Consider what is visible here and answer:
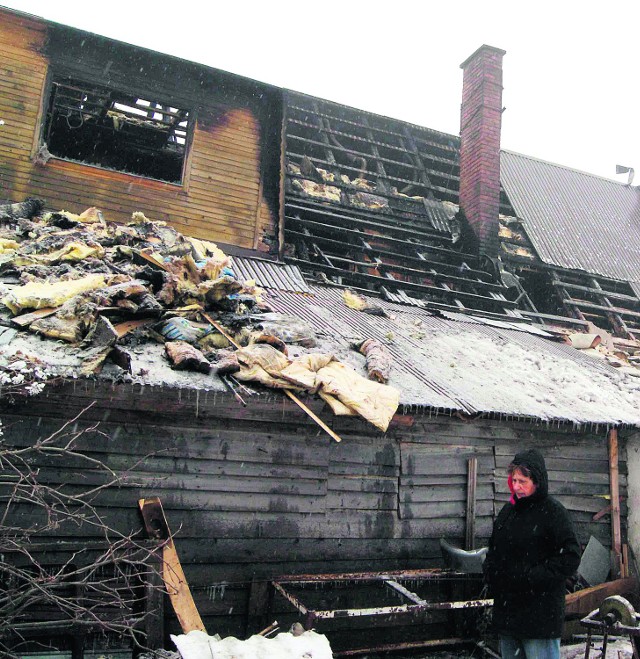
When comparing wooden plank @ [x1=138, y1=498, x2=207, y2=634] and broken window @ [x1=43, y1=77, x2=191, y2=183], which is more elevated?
broken window @ [x1=43, y1=77, x2=191, y2=183]

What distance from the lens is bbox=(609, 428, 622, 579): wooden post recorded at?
6.88 metres

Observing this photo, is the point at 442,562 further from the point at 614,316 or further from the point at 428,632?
the point at 614,316

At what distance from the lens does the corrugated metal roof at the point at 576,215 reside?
13.0 metres

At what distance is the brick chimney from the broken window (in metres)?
5.74

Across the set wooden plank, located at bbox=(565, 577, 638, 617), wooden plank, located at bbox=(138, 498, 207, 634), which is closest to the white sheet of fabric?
wooden plank, located at bbox=(138, 498, 207, 634)

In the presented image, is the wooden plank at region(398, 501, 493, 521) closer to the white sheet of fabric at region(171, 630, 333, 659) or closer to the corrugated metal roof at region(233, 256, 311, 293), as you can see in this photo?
the white sheet of fabric at region(171, 630, 333, 659)

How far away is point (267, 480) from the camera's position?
17.3 feet

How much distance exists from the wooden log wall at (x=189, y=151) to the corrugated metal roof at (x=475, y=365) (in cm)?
243

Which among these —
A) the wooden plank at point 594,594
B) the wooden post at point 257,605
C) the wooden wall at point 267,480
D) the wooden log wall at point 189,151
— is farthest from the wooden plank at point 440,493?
the wooden log wall at point 189,151

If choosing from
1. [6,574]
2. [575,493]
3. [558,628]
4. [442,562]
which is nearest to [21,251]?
[6,574]

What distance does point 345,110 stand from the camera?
12750 millimetres

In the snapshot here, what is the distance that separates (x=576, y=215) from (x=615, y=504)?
9713mm

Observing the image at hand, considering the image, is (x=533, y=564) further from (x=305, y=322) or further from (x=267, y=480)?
(x=305, y=322)

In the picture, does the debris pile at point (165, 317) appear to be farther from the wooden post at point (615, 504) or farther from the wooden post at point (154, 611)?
the wooden post at point (615, 504)
